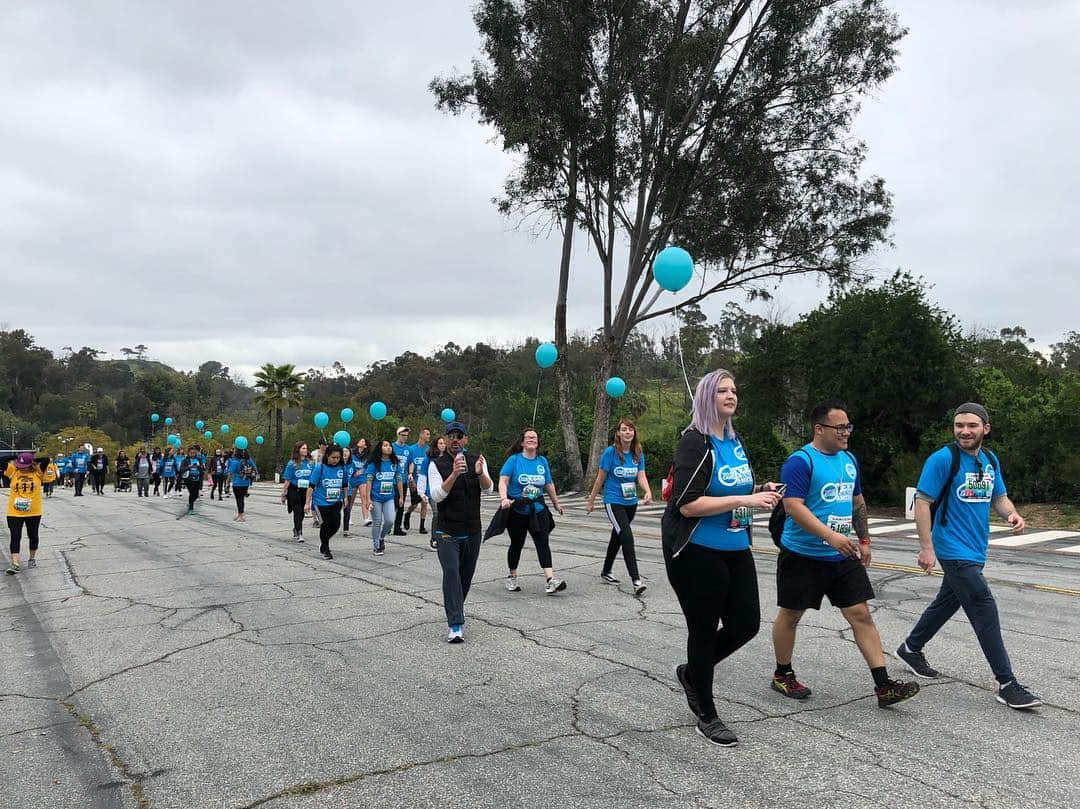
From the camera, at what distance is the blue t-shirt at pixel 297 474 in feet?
49.1

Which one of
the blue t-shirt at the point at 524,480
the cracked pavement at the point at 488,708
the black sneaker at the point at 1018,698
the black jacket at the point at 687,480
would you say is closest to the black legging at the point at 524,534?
the blue t-shirt at the point at 524,480

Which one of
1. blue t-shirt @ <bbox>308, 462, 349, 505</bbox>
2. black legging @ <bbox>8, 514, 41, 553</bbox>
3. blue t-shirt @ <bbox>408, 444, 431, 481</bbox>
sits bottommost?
black legging @ <bbox>8, 514, 41, 553</bbox>

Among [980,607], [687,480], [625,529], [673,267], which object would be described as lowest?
[980,607]

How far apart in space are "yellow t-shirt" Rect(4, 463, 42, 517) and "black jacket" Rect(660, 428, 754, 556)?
33.1ft

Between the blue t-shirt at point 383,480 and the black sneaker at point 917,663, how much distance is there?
8.43 meters

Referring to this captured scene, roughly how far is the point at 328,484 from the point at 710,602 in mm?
8876

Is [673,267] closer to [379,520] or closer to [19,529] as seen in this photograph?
[379,520]

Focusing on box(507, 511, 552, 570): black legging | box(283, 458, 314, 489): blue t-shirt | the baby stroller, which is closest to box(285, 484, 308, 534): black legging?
A: box(283, 458, 314, 489): blue t-shirt

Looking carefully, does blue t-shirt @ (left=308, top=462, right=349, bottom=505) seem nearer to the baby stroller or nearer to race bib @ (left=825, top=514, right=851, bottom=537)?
race bib @ (left=825, top=514, right=851, bottom=537)

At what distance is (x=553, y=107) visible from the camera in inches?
973

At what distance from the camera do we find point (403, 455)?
46.9ft

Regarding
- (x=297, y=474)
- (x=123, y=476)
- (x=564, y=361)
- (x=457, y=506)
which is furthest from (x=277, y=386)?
(x=457, y=506)

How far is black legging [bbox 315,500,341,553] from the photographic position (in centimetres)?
1173

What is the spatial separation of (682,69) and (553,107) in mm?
3995
